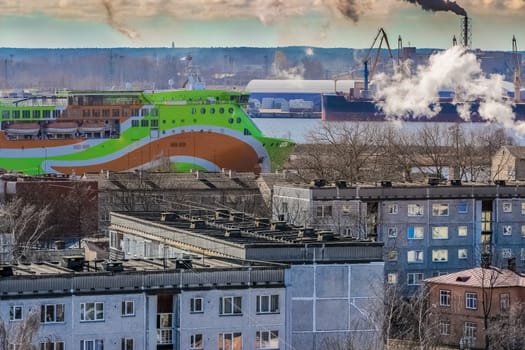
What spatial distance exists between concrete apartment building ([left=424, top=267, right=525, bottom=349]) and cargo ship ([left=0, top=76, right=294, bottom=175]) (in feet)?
110

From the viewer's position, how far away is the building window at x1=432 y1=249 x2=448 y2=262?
125ft

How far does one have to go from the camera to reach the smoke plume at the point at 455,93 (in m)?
109

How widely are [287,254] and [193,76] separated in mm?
57714

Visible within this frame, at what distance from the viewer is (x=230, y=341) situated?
23.8 m

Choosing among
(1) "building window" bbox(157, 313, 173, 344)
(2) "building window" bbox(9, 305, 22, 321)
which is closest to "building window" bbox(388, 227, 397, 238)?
(1) "building window" bbox(157, 313, 173, 344)

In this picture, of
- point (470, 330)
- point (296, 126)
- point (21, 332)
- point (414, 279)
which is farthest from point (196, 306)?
point (296, 126)

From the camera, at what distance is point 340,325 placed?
24828 mm

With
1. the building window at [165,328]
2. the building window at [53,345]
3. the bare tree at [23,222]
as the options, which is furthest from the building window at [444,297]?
the building window at [53,345]

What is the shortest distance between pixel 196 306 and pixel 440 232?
49.8 feet

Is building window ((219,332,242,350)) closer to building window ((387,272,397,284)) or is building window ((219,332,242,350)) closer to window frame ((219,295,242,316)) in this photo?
window frame ((219,295,242,316))

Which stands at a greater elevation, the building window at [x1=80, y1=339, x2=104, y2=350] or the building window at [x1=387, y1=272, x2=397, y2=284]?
the building window at [x1=80, y1=339, x2=104, y2=350]

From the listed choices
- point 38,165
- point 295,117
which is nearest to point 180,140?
point 38,165

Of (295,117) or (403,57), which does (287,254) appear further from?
(295,117)

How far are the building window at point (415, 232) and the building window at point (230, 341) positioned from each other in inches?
572
